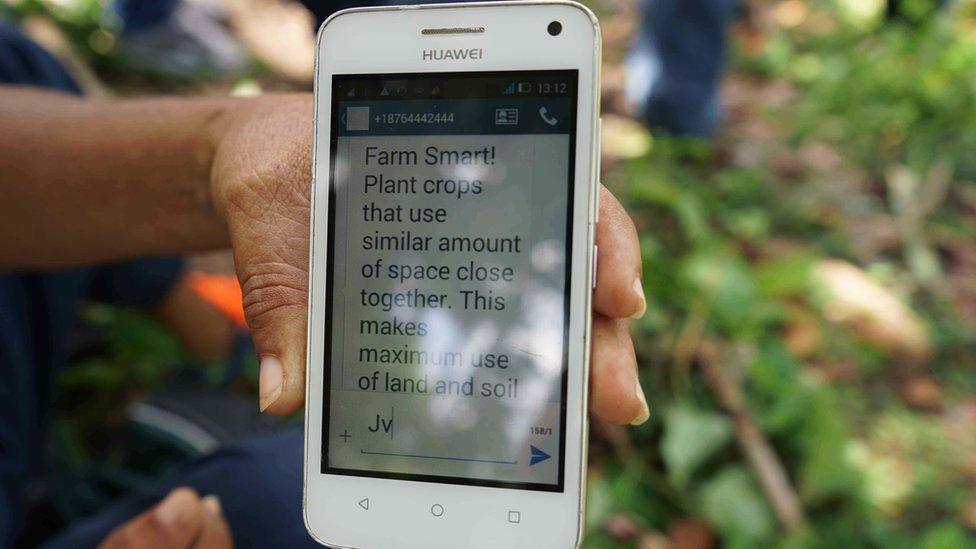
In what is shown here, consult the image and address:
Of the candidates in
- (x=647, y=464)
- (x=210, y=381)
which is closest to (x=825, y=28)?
(x=647, y=464)

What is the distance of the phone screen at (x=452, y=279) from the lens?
79cm

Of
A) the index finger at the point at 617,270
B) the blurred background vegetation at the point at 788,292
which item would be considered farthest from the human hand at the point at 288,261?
the blurred background vegetation at the point at 788,292

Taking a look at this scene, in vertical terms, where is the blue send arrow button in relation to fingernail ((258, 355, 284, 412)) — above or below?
below

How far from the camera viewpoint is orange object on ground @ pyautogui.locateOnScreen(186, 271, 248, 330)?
1.70 m

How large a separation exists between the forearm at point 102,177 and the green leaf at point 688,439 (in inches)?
34.7

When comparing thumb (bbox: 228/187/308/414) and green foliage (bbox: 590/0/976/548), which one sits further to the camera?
green foliage (bbox: 590/0/976/548)

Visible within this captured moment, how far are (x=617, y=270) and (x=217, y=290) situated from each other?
1218 millimetres

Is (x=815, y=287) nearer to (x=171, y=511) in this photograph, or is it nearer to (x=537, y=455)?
(x=537, y=455)

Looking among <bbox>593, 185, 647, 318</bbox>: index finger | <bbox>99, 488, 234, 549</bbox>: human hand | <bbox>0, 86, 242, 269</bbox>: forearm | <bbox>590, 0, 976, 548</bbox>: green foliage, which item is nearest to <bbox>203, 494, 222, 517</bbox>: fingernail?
<bbox>99, 488, 234, 549</bbox>: human hand

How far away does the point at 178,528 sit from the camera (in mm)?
917

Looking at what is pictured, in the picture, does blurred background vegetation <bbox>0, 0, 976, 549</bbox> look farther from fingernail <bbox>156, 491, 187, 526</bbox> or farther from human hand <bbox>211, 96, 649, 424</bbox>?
fingernail <bbox>156, 491, 187, 526</bbox>

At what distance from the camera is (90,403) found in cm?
165

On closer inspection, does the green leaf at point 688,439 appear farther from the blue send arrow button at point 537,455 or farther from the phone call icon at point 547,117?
→ the phone call icon at point 547,117

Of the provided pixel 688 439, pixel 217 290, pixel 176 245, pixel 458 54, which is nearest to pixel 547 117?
pixel 458 54
